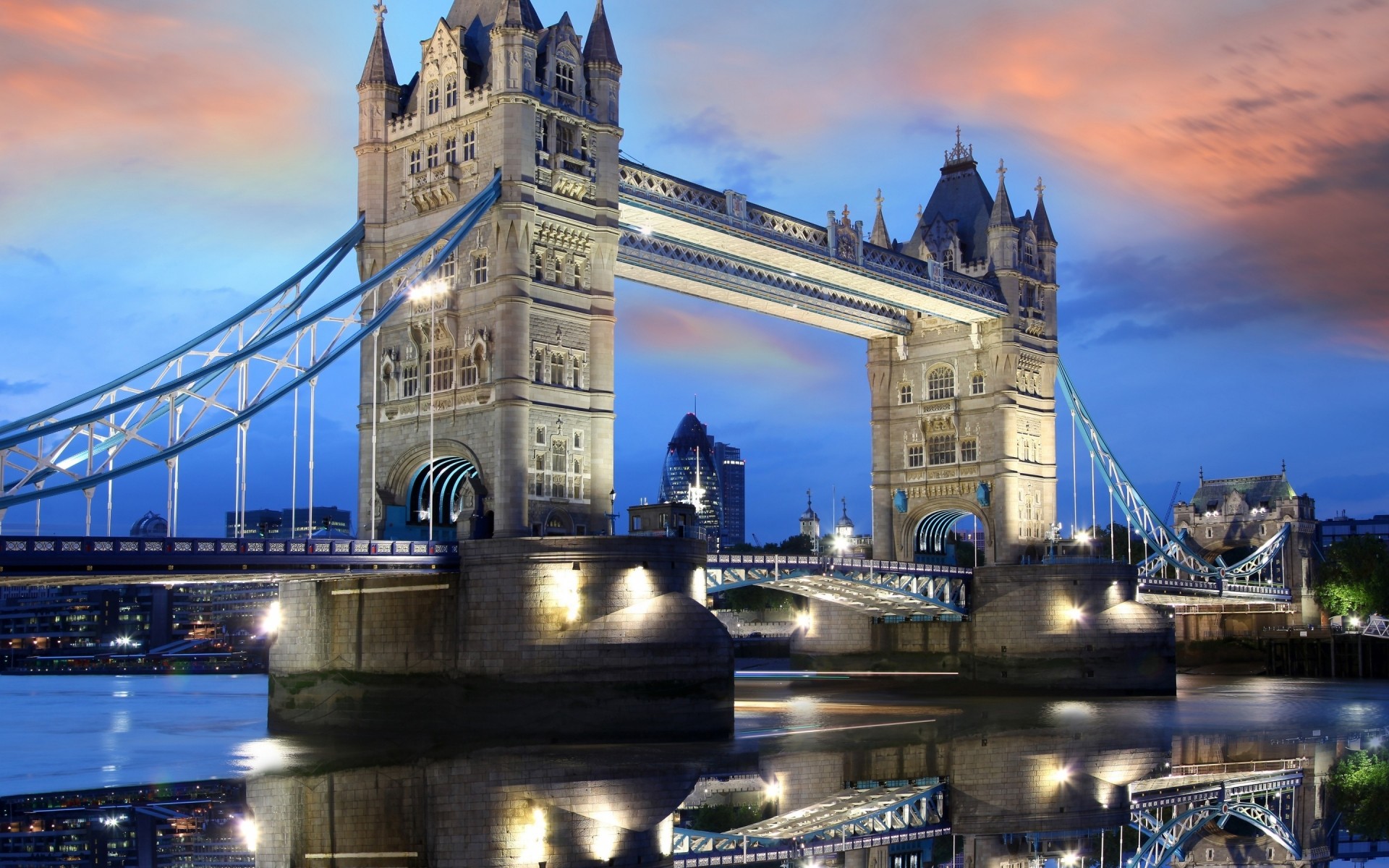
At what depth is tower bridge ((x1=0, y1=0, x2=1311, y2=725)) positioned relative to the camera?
41.1 m

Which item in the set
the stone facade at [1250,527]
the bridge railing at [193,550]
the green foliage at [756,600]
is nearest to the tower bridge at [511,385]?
the bridge railing at [193,550]

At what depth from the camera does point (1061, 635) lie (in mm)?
66625

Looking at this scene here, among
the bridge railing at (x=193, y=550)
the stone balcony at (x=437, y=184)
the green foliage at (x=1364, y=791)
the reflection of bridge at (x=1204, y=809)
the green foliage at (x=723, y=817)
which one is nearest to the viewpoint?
the reflection of bridge at (x=1204, y=809)

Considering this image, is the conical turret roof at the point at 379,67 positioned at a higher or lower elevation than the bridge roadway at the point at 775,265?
higher

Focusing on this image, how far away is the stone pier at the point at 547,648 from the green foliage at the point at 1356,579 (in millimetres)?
70353

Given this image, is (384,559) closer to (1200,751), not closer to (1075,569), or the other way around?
(1200,751)

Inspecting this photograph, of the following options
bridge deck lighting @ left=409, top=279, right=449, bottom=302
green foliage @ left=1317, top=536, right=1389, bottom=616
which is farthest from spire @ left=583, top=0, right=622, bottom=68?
green foliage @ left=1317, top=536, right=1389, bottom=616

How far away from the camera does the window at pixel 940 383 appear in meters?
73.5

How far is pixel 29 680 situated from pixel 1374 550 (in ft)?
337

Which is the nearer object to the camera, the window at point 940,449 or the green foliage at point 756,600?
the window at point 940,449

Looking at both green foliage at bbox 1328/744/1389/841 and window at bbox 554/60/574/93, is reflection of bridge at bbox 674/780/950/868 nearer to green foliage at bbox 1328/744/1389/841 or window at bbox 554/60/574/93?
green foliage at bbox 1328/744/1389/841

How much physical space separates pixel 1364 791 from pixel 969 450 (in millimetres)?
43302

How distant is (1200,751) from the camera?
126ft

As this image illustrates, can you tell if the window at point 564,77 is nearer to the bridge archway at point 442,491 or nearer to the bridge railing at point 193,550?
the bridge archway at point 442,491
